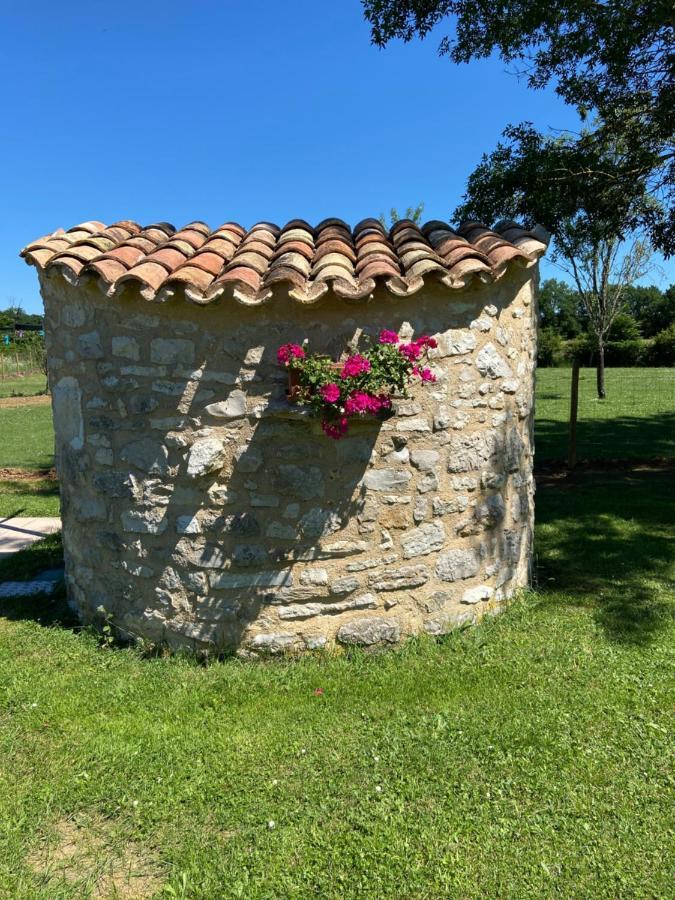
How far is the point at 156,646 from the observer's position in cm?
425

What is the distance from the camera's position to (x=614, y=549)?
20.4 ft

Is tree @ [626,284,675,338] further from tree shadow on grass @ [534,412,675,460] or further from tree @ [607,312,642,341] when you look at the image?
tree shadow on grass @ [534,412,675,460]

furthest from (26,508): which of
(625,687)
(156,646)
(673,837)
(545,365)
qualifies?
(545,365)

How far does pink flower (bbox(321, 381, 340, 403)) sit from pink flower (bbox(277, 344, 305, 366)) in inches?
10.5

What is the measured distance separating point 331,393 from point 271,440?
0.59m

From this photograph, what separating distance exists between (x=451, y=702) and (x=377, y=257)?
2.84 m

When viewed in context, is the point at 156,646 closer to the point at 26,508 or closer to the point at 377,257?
the point at 377,257

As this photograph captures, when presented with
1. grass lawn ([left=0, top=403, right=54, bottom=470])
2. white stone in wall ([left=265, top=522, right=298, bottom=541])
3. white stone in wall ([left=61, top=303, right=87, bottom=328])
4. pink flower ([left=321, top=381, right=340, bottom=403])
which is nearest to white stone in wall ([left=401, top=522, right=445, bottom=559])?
white stone in wall ([left=265, top=522, right=298, bottom=541])

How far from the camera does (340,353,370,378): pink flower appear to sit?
11.8 feet

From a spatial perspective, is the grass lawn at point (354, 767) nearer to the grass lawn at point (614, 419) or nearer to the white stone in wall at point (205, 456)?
the white stone in wall at point (205, 456)

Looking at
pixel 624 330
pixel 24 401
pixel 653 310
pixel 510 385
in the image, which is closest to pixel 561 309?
pixel 653 310

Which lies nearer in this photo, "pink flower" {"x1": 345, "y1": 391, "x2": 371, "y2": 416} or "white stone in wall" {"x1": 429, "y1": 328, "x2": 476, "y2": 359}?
"pink flower" {"x1": 345, "y1": 391, "x2": 371, "y2": 416}

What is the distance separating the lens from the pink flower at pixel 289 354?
3.64 m

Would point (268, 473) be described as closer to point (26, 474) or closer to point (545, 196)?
point (545, 196)
